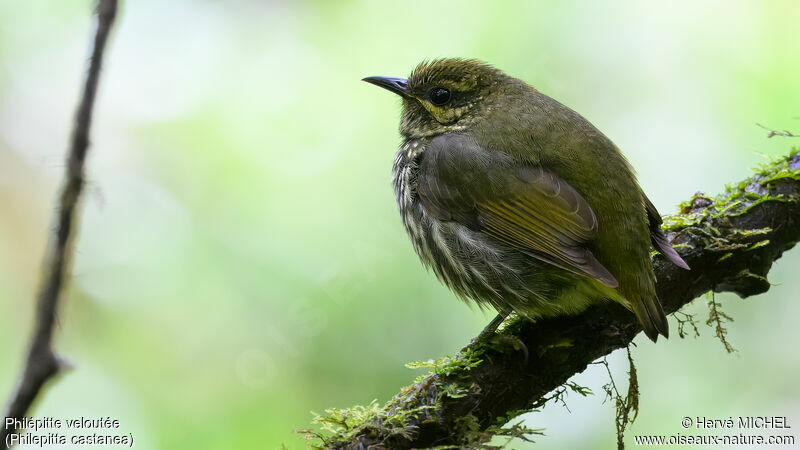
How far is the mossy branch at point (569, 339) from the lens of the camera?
8.13 feet

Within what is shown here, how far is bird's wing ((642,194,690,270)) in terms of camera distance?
9.31 feet

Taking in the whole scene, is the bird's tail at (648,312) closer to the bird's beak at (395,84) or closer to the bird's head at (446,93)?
the bird's head at (446,93)

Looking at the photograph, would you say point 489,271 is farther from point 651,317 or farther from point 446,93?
point 446,93

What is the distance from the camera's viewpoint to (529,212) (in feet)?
9.79

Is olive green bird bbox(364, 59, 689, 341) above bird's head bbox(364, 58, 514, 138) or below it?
below

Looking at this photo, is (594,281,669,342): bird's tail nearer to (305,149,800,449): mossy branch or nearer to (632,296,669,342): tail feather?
(632,296,669,342): tail feather

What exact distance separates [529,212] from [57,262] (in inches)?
94.3

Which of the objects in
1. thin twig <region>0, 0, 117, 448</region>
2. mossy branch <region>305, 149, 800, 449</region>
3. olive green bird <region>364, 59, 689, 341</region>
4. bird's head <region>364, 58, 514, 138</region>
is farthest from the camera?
bird's head <region>364, 58, 514, 138</region>

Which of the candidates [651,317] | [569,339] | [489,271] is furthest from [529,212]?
[651,317]

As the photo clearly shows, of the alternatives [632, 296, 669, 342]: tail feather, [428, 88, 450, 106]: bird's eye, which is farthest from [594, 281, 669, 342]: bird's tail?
[428, 88, 450, 106]: bird's eye

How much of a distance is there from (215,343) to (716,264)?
119 inches

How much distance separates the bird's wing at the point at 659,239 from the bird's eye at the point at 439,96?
3.84 feet

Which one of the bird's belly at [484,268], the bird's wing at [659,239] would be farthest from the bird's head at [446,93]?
the bird's wing at [659,239]

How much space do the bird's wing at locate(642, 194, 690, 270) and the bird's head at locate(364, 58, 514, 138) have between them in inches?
39.3
